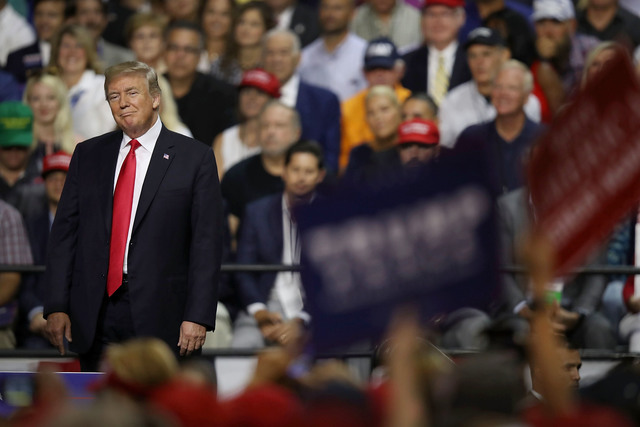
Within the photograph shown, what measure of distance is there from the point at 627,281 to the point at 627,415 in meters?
4.54

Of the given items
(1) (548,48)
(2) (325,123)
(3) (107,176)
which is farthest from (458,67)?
(3) (107,176)

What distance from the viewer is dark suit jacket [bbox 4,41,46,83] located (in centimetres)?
990

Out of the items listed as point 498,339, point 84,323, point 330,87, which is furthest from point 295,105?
point 84,323

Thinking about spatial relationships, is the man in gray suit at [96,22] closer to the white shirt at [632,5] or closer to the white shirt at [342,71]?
the white shirt at [342,71]

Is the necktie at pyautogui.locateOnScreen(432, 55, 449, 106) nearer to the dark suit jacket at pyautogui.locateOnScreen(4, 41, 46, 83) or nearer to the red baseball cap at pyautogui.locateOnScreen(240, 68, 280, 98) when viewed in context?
the red baseball cap at pyautogui.locateOnScreen(240, 68, 280, 98)

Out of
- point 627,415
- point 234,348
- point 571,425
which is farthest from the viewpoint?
point 234,348

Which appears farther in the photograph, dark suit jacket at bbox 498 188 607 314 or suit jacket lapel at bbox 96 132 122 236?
dark suit jacket at bbox 498 188 607 314

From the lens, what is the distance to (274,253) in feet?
26.5

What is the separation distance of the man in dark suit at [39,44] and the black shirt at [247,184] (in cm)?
205

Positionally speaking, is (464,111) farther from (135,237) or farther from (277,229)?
(135,237)

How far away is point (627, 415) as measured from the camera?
143 inches

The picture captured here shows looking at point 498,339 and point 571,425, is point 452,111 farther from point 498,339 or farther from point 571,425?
point 571,425

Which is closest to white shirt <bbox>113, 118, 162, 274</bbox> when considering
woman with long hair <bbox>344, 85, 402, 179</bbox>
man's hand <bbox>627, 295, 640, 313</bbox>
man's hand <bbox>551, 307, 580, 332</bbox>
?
man's hand <bbox>551, 307, 580, 332</bbox>

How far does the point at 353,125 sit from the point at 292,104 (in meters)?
0.47
